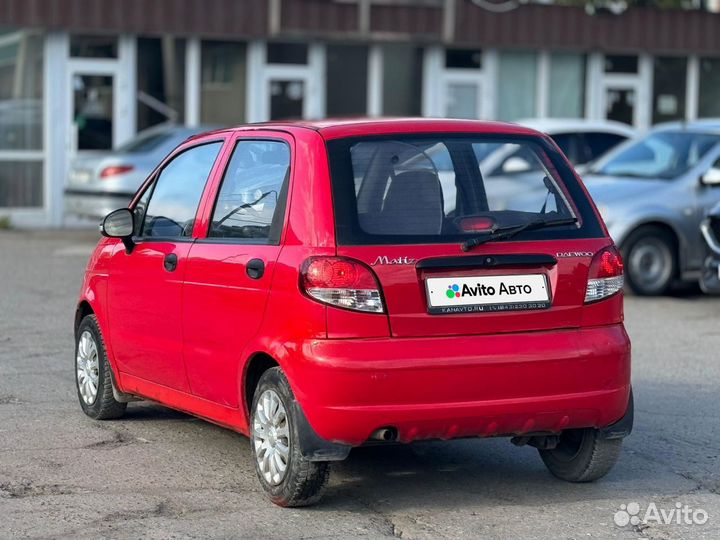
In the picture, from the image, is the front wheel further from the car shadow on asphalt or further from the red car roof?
the red car roof

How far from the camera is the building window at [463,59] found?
83.2 ft

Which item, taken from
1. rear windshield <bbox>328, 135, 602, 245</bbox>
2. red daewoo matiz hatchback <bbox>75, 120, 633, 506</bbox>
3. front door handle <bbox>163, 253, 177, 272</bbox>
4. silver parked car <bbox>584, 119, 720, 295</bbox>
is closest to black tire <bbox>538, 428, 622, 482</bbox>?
red daewoo matiz hatchback <bbox>75, 120, 633, 506</bbox>

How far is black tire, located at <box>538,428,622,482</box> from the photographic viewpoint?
636 cm

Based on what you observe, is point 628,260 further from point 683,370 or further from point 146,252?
point 146,252

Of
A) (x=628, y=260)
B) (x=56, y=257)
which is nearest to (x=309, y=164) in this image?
(x=628, y=260)

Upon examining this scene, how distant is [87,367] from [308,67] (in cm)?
1669

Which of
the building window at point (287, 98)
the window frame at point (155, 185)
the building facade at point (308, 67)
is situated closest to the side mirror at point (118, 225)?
the window frame at point (155, 185)

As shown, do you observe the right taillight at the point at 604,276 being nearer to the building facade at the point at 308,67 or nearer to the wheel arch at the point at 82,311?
the wheel arch at the point at 82,311

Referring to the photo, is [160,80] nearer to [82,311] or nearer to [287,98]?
[287,98]

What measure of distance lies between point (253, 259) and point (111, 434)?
194 centimetres

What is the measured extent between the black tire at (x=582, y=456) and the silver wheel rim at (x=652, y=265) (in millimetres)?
8072

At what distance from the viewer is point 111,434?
7559 millimetres

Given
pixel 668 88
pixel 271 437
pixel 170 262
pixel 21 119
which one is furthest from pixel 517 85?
pixel 271 437

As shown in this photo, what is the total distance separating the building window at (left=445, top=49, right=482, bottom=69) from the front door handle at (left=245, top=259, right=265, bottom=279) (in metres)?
19.7
